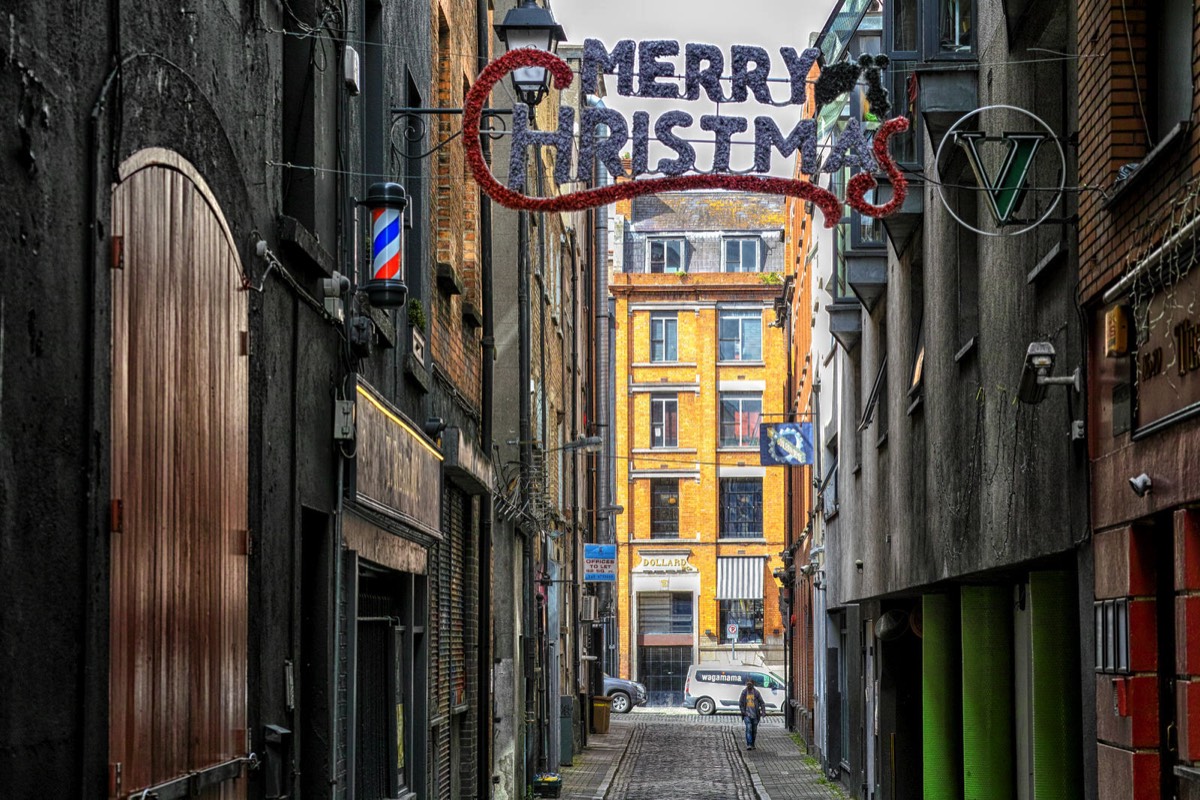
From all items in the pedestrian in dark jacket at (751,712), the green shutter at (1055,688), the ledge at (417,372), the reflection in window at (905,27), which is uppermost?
the reflection in window at (905,27)

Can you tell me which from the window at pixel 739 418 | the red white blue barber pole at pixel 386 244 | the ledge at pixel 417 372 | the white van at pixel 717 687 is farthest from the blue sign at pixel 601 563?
the window at pixel 739 418

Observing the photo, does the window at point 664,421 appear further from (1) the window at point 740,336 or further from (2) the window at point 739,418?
(1) the window at point 740,336

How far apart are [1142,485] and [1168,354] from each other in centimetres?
63

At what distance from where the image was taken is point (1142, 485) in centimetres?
816

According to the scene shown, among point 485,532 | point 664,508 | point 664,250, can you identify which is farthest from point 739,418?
point 485,532

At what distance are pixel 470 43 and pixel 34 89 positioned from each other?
41.6 feet

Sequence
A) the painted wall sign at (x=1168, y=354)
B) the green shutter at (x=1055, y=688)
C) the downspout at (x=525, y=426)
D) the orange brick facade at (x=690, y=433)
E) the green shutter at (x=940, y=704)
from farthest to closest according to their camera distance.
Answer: the orange brick facade at (x=690, y=433), the downspout at (x=525, y=426), the green shutter at (x=940, y=704), the green shutter at (x=1055, y=688), the painted wall sign at (x=1168, y=354)

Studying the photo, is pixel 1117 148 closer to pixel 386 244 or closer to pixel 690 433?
pixel 386 244

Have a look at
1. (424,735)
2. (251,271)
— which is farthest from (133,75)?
(424,735)

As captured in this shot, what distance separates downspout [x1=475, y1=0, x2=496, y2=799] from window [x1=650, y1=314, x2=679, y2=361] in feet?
137

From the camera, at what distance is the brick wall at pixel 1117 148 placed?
26.6 ft

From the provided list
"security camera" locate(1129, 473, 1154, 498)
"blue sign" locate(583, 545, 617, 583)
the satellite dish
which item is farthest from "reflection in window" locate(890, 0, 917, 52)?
"blue sign" locate(583, 545, 617, 583)

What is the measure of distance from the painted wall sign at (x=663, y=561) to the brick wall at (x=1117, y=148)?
5012 centimetres

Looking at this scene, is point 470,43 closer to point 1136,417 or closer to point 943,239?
point 943,239
